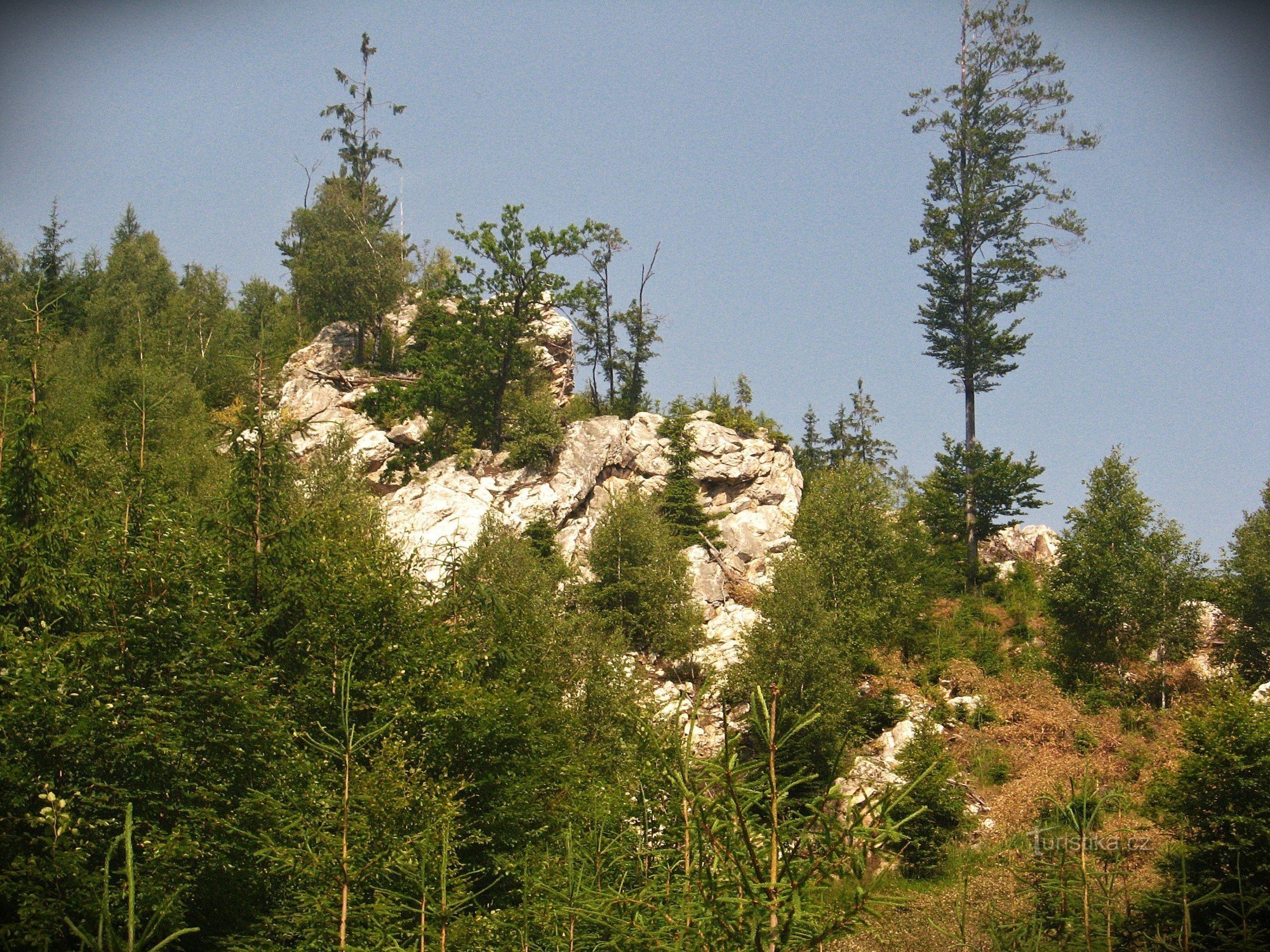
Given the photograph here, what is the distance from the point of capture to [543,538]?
38719mm

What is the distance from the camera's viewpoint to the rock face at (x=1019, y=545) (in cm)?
4541

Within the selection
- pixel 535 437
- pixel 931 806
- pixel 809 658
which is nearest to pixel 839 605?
pixel 809 658

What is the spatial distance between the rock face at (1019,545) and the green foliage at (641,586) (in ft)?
56.8

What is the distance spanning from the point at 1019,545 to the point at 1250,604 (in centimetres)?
1627

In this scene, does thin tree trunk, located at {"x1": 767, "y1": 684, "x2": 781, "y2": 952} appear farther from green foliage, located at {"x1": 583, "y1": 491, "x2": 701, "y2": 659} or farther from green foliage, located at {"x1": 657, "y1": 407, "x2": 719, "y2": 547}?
green foliage, located at {"x1": 657, "y1": 407, "x2": 719, "y2": 547}

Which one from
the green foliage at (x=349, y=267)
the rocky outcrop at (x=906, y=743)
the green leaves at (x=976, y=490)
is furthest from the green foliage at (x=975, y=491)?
the green foliage at (x=349, y=267)

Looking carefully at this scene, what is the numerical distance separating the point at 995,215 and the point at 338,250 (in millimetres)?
35825

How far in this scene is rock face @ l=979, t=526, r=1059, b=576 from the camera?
149 feet

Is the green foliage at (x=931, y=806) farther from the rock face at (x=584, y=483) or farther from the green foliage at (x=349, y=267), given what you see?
the green foliage at (x=349, y=267)

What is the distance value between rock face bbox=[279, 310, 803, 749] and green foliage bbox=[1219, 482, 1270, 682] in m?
17.0

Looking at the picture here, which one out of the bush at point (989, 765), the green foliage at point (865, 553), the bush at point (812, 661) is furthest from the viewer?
the green foliage at point (865, 553)

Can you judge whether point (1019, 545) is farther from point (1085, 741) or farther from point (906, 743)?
point (906, 743)

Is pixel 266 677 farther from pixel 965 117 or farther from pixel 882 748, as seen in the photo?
pixel 965 117

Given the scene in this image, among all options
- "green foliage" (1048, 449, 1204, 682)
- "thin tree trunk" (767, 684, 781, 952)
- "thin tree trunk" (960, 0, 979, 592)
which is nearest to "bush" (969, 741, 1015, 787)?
"green foliage" (1048, 449, 1204, 682)
